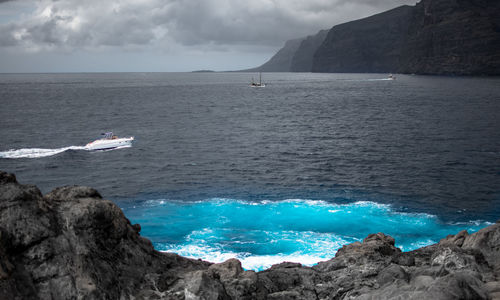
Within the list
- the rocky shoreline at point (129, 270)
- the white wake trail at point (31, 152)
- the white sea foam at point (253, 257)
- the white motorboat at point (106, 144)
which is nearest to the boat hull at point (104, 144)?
the white motorboat at point (106, 144)

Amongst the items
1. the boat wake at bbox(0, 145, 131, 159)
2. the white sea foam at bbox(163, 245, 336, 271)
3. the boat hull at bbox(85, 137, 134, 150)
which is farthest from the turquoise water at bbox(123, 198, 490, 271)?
the boat wake at bbox(0, 145, 131, 159)

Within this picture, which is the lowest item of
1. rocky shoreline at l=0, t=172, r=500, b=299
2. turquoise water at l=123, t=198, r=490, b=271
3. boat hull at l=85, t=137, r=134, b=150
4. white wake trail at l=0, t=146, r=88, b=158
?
turquoise water at l=123, t=198, r=490, b=271

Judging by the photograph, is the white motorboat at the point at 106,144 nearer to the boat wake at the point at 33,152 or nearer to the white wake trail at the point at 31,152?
the boat wake at the point at 33,152

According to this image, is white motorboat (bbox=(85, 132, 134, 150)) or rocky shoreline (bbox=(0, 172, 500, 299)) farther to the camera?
white motorboat (bbox=(85, 132, 134, 150))

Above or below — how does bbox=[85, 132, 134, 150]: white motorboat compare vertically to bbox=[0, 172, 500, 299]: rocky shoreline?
below

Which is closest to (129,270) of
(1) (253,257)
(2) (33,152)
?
(1) (253,257)

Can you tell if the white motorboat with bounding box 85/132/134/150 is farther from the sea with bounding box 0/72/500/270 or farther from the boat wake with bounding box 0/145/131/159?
the sea with bounding box 0/72/500/270

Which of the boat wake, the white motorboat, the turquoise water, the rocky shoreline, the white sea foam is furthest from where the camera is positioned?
the white motorboat
